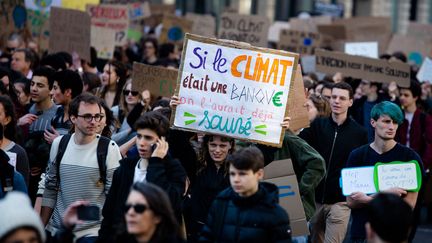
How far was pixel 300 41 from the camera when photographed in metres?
20.6

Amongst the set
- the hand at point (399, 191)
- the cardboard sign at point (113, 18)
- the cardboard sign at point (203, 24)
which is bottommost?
the cardboard sign at point (203, 24)

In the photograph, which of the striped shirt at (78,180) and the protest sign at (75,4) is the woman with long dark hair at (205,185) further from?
the protest sign at (75,4)

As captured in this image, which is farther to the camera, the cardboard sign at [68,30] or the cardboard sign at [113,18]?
the cardboard sign at [113,18]

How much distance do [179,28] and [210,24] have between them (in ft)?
2.11

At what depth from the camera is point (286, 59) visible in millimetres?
A: 8852

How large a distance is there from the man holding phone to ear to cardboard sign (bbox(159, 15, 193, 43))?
14.2m

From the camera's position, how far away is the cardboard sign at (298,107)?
31.5 ft

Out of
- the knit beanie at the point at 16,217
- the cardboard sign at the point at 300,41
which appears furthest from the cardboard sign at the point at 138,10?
the knit beanie at the point at 16,217

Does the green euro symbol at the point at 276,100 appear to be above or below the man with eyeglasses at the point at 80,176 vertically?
above

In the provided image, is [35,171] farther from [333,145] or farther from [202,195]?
[333,145]

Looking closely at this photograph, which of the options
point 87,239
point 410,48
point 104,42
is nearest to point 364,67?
point 104,42

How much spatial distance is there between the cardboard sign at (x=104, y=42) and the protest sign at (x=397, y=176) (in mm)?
8243

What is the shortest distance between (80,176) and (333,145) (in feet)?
9.51

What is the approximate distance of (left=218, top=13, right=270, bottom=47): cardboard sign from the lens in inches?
721
